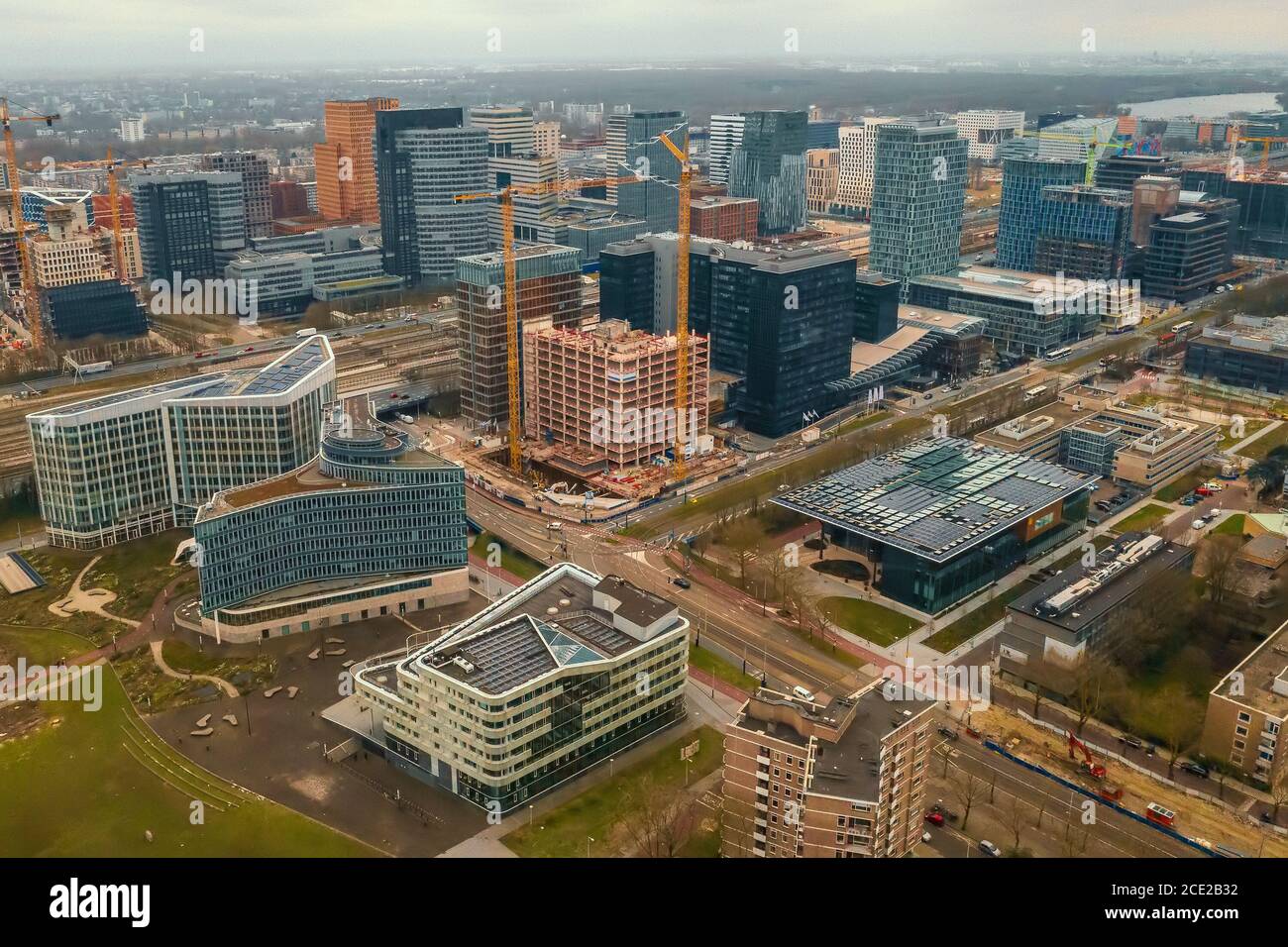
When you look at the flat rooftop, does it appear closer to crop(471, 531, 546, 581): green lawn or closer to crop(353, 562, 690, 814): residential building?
crop(353, 562, 690, 814): residential building

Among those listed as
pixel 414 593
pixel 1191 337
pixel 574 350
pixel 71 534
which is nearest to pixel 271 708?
pixel 414 593

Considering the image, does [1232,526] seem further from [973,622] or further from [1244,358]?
[1244,358]

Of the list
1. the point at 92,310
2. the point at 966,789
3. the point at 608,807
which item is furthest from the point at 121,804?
the point at 92,310

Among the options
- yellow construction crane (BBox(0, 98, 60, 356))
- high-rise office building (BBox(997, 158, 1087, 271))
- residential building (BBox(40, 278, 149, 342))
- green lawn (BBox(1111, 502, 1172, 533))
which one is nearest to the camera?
green lawn (BBox(1111, 502, 1172, 533))

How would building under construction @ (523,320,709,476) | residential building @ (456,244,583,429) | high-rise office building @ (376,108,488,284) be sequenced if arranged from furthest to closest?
high-rise office building @ (376,108,488,284) < residential building @ (456,244,583,429) < building under construction @ (523,320,709,476)

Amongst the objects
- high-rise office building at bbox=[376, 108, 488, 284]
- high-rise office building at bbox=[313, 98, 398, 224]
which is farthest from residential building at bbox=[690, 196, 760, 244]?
high-rise office building at bbox=[313, 98, 398, 224]

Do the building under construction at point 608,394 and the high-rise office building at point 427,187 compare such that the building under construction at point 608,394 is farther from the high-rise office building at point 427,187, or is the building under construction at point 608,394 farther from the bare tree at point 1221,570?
the high-rise office building at point 427,187

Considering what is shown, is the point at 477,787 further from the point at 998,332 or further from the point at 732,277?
the point at 998,332
